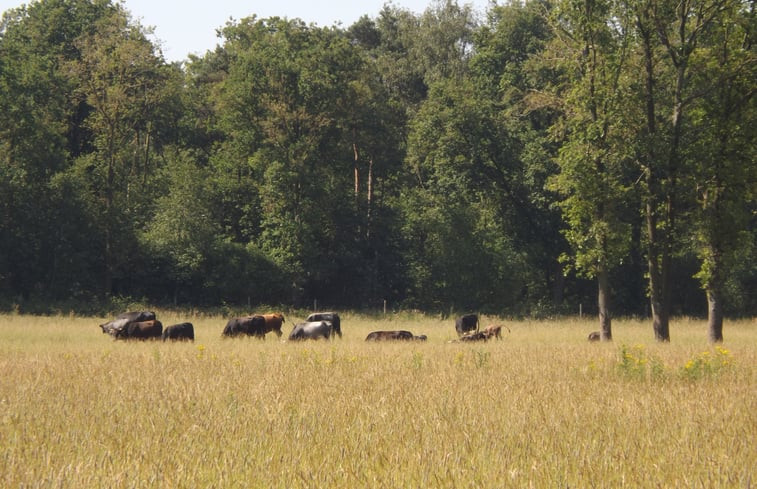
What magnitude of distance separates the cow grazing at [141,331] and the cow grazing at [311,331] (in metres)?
3.98

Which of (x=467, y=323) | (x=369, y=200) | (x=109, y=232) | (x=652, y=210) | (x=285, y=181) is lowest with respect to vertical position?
(x=467, y=323)

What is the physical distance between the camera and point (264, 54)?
136 feet

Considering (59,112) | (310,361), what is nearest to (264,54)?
(59,112)

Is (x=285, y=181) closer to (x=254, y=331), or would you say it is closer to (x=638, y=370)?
(x=254, y=331)

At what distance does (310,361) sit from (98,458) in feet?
25.1

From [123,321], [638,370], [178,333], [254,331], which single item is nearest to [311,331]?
[254,331]

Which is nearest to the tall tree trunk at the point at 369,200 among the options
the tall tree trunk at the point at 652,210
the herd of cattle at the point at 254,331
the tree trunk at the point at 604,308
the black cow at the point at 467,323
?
Answer: the black cow at the point at 467,323

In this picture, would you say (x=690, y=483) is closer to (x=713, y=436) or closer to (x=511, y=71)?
(x=713, y=436)

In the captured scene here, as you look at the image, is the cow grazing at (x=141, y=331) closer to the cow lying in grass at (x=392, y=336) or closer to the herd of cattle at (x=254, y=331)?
the herd of cattle at (x=254, y=331)

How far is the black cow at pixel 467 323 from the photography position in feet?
91.5

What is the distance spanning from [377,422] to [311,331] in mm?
15434

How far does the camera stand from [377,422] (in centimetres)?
769

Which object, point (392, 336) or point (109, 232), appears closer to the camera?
point (392, 336)

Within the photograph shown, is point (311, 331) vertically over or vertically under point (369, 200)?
under
